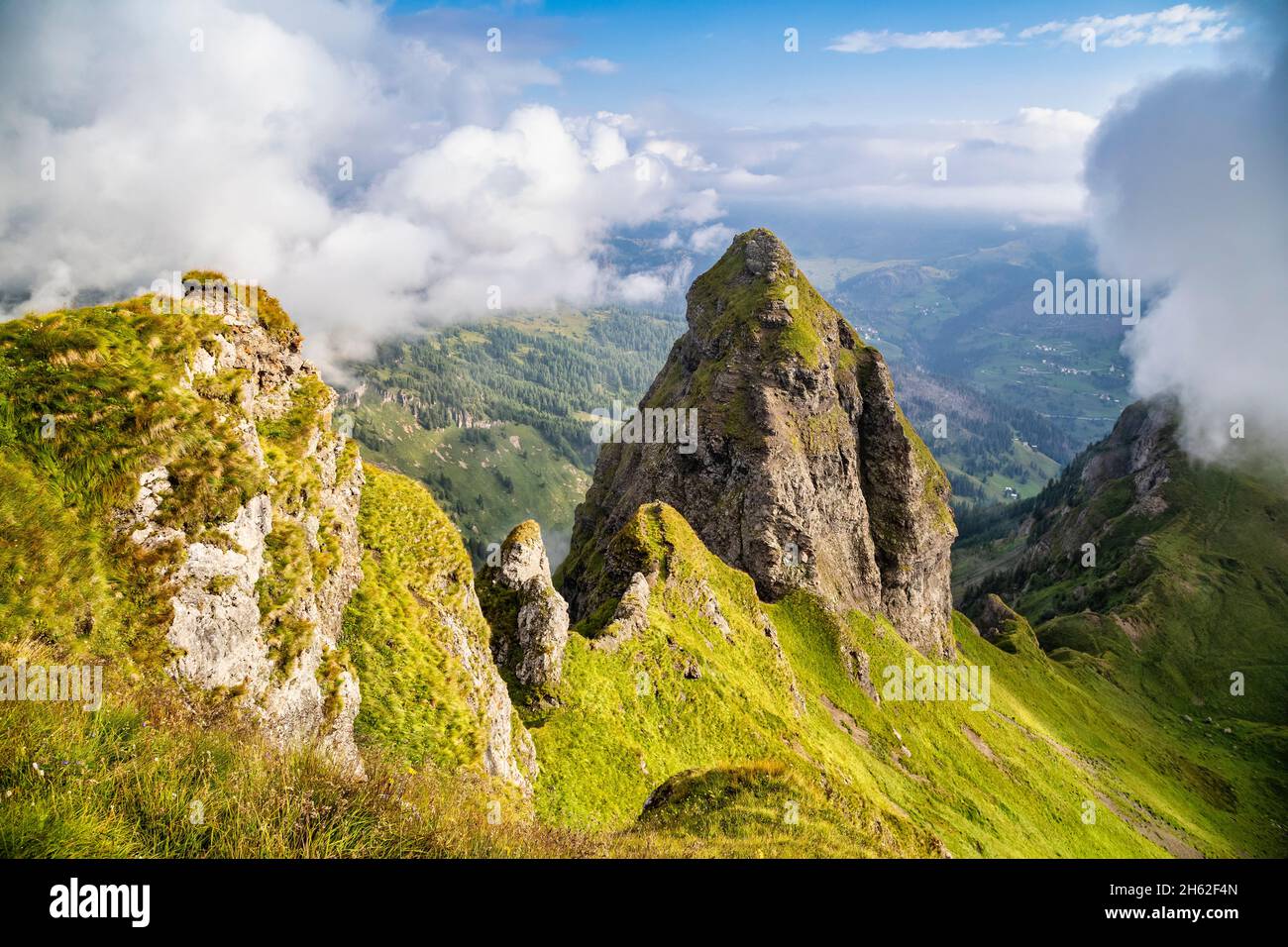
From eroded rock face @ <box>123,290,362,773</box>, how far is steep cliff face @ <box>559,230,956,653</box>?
163 ft

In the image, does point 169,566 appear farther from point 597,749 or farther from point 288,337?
point 597,749

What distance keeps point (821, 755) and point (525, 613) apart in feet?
83.7

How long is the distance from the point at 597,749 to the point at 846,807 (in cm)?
1237

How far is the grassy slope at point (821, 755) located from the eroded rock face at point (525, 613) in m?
1.84

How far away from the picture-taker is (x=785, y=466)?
7869cm

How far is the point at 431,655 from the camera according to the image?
2000 centimetres

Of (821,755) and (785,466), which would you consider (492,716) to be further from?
(785,466)

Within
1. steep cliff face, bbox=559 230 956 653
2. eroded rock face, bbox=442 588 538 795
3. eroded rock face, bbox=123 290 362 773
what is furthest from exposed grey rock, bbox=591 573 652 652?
steep cliff face, bbox=559 230 956 653

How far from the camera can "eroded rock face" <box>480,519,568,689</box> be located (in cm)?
3216

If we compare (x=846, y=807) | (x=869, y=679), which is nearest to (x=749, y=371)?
(x=869, y=679)

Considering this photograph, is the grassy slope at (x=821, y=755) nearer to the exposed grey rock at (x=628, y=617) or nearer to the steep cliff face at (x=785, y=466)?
the exposed grey rock at (x=628, y=617)

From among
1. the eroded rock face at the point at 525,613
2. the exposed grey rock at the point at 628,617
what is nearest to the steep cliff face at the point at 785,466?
the exposed grey rock at the point at 628,617

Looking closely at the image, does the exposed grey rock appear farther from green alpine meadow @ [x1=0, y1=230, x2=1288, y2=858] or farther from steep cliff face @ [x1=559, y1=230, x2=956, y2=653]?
steep cliff face @ [x1=559, y1=230, x2=956, y2=653]

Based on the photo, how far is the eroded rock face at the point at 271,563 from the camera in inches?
515
